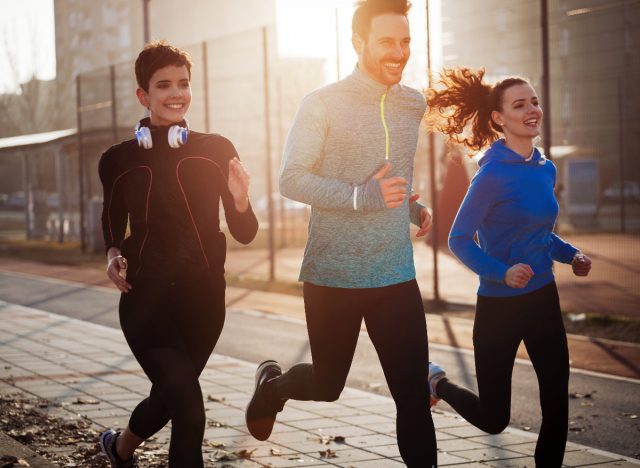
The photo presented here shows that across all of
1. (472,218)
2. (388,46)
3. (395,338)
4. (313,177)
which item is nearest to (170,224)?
(313,177)

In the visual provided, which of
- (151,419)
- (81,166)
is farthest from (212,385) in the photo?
(81,166)

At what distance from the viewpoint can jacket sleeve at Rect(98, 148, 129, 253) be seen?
175 inches

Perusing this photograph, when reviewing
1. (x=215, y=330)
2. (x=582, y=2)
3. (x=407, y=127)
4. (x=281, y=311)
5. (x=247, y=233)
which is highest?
(x=582, y=2)

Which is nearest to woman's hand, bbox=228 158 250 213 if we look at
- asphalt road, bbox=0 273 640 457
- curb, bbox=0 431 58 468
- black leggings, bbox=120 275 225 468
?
black leggings, bbox=120 275 225 468

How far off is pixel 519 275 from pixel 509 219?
12.7 inches

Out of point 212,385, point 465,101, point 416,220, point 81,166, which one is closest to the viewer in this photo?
point 416,220

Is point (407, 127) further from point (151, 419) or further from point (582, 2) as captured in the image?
point (582, 2)

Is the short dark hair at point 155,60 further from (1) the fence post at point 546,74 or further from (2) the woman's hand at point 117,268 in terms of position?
(1) the fence post at point 546,74

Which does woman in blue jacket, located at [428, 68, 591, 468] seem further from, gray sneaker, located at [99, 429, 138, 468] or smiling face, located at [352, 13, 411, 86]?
gray sneaker, located at [99, 429, 138, 468]

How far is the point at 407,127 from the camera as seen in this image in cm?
459

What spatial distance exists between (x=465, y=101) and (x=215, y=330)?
162cm

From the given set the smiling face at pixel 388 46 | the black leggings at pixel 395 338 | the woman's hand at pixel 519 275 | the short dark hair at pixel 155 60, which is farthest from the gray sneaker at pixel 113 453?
the smiling face at pixel 388 46

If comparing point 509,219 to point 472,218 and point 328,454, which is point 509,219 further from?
point 328,454

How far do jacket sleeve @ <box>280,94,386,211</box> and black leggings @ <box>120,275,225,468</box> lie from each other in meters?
0.48
